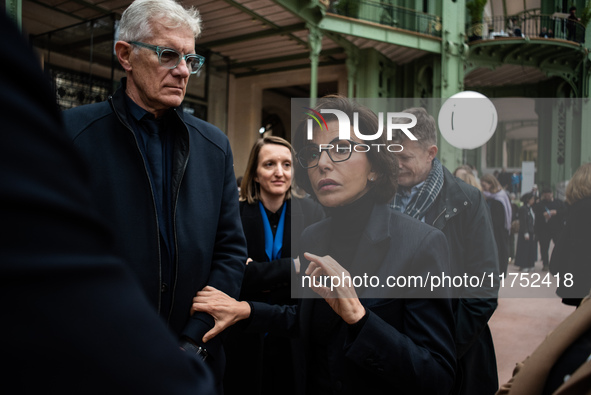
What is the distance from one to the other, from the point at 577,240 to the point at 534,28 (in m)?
13.8

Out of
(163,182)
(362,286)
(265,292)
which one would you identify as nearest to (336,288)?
(362,286)

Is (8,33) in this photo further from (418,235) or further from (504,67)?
(504,67)

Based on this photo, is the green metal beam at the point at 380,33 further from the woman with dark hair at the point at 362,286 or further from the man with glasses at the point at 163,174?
the woman with dark hair at the point at 362,286

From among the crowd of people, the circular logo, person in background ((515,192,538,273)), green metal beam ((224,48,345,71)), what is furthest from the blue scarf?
green metal beam ((224,48,345,71))

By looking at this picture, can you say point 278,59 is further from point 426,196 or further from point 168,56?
A: point 426,196

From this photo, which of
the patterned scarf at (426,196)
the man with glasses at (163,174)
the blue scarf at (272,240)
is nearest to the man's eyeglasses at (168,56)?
the man with glasses at (163,174)

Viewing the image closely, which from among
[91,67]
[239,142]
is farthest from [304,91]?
[91,67]

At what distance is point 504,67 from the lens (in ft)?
49.2

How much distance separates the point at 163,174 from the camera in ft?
5.49

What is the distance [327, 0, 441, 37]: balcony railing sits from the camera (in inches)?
414

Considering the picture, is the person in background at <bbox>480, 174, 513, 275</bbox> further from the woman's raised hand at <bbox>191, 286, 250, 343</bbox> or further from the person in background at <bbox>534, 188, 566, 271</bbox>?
the woman's raised hand at <bbox>191, 286, 250, 343</bbox>

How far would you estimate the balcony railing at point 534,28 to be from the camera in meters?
12.1

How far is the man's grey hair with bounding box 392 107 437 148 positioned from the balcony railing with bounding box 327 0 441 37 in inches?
357

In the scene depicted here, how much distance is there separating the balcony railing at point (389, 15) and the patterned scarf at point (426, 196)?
9.22 m
